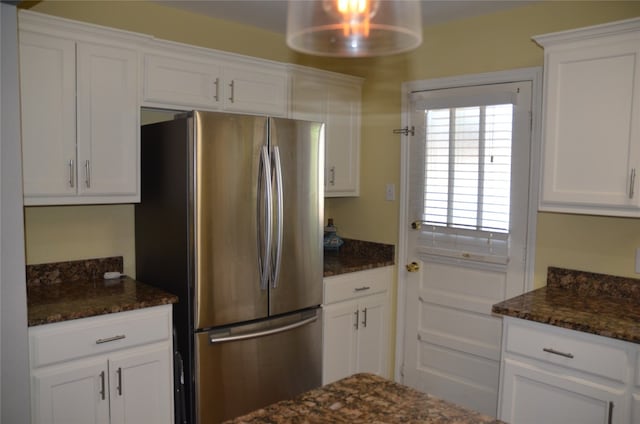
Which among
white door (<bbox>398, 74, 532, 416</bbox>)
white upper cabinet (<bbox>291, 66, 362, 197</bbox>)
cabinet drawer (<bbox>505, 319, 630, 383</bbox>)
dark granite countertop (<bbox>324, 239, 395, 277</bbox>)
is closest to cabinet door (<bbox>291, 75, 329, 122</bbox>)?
white upper cabinet (<bbox>291, 66, 362, 197</bbox>)

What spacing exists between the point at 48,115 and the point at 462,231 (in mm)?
2330

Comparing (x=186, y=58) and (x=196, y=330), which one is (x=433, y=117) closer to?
(x=186, y=58)

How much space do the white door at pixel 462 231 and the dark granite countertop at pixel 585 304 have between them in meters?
0.30

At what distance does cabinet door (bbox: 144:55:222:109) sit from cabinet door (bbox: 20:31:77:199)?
0.39 metres

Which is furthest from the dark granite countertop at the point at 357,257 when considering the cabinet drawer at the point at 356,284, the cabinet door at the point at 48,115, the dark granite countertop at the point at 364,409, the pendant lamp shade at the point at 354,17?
the pendant lamp shade at the point at 354,17

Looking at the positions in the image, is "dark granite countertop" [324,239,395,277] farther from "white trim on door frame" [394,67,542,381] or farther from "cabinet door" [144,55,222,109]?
"cabinet door" [144,55,222,109]

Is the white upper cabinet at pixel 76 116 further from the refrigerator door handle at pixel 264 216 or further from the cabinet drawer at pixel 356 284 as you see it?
the cabinet drawer at pixel 356 284

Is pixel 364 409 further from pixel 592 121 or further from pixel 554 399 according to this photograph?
pixel 592 121

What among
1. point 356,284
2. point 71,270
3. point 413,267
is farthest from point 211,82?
point 413,267

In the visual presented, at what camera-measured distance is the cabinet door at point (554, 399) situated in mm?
2090

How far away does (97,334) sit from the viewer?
223cm

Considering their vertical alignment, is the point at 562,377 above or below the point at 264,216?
below

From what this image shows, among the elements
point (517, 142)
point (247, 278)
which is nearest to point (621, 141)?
point (517, 142)

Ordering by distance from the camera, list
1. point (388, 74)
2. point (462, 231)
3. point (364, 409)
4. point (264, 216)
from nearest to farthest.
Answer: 1. point (364, 409)
2. point (264, 216)
3. point (462, 231)
4. point (388, 74)
